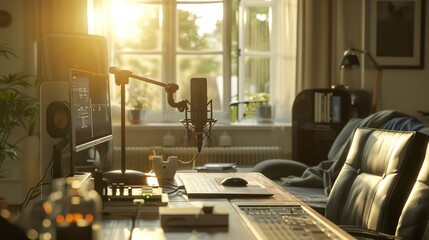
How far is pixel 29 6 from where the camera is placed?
19.6ft

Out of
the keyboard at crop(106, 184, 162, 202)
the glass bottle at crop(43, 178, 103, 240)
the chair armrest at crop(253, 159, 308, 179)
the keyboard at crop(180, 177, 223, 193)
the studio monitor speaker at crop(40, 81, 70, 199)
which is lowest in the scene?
the chair armrest at crop(253, 159, 308, 179)

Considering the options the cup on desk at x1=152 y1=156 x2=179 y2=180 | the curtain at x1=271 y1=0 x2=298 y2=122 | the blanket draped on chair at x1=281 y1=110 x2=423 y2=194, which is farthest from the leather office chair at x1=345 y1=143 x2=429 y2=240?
the curtain at x1=271 y1=0 x2=298 y2=122

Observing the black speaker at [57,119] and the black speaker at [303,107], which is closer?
the black speaker at [57,119]

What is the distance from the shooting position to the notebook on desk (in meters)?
2.40

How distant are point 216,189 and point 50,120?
661mm

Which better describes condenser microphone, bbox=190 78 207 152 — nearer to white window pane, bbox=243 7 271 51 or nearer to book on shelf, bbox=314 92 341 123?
book on shelf, bbox=314 92 341 123

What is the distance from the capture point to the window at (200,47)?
20.8 ft

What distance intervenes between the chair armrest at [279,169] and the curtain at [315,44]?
120cm

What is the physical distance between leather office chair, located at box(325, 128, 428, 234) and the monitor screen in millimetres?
1002

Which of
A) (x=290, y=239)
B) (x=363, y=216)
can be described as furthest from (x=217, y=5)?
(x=290, y=239)

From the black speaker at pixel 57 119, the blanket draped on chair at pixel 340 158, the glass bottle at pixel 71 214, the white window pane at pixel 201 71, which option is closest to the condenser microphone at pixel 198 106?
the black speaker at pixel 57 119

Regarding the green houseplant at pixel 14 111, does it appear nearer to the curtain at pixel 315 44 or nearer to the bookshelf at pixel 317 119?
the bookshelf at pixel 317 119

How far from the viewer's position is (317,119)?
18.9 feet

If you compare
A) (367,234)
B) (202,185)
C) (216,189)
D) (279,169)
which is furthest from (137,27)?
(367,234)
